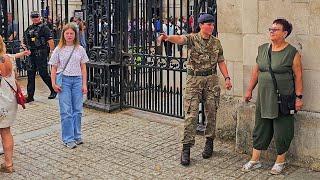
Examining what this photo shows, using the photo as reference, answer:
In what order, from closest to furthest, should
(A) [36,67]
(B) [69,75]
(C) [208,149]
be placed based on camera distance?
(C) [208,149] < (B) [69,75] < (A) [36,67]

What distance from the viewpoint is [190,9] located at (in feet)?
26.9

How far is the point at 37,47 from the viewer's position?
33.4ft

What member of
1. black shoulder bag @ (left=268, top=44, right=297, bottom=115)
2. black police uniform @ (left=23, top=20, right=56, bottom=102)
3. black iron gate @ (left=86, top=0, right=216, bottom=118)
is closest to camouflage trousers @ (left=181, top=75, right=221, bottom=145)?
black shoulder bag @ (left=268, top=44, right=297, bottom=115)

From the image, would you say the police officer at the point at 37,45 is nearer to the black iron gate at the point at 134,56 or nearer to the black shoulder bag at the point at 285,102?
the black iron gate at the point at 134,56

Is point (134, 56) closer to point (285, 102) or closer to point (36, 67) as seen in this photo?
point (36, 67)

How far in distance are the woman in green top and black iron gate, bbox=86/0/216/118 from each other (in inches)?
93.7

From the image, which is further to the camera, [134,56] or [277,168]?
[134,56]

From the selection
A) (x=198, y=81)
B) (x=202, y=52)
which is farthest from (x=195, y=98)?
(x=202, y=52)

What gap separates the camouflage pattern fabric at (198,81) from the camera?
20.1 feet

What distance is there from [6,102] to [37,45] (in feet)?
14.5

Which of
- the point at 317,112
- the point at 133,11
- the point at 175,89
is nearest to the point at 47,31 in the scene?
the point at 133,11

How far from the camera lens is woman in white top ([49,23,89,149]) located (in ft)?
22.8

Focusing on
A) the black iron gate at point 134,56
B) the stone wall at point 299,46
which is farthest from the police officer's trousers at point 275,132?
the black iron gate at point 134,56

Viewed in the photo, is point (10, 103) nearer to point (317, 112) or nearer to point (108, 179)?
point (108, 179)
